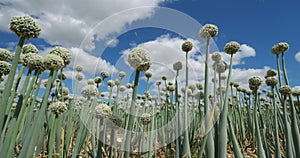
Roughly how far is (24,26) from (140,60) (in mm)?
534

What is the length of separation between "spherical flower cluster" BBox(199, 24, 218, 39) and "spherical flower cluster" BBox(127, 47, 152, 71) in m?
0.60

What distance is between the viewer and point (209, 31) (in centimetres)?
134

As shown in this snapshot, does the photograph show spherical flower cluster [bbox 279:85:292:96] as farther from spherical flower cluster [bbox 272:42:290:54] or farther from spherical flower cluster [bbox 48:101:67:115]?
spherical flower cluster [bbox 48:101:67:115]

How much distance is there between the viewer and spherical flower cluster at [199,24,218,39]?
4.41 ft

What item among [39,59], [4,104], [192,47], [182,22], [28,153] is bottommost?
[28,153]

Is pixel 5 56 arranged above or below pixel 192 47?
below

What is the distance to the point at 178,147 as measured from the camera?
4.54 feet

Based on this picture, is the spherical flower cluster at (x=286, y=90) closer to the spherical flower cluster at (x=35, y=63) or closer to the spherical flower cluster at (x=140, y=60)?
the spherical flower cluster at (x=140, y=60)

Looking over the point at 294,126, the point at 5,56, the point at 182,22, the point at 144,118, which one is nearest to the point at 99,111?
the point at 144,118

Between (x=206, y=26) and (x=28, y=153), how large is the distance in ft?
3.83

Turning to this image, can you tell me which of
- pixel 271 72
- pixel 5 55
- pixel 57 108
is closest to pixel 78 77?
pixel 5 55

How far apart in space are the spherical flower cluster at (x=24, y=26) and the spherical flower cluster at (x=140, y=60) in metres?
0.46

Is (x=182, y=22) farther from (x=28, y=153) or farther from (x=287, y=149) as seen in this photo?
(x=28, y=153)

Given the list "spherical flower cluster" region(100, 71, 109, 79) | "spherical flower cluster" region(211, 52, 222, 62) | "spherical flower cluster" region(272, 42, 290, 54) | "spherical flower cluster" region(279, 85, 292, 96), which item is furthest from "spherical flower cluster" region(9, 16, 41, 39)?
"spherical flower cluster" region(272, 42, 290, 54)
